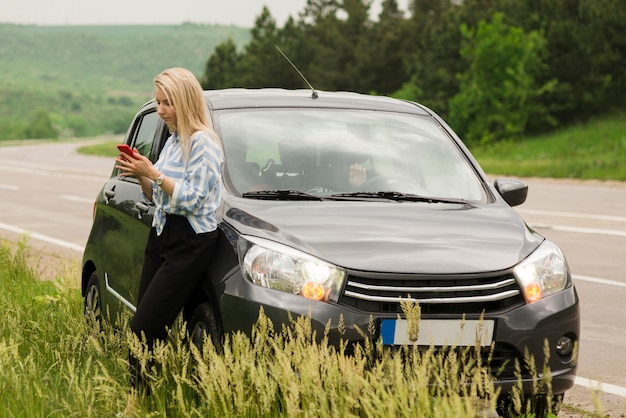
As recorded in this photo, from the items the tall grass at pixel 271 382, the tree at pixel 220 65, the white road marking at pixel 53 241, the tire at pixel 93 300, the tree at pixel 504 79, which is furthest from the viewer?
the tree at pixel 220 65

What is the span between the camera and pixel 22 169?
40000 millimetres

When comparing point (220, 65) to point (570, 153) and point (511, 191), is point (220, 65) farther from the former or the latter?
point (511, 191)

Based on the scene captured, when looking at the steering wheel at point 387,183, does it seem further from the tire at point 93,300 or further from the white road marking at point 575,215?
the white road marking at point 575,215

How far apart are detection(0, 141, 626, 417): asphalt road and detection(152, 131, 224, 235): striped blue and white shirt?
1.82 m

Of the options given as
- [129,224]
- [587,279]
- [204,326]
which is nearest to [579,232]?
[587,279]

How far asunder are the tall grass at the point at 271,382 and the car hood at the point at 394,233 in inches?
14.1

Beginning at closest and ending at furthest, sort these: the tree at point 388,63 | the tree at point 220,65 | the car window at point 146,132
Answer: the car window at point 146,132 < the tree at point 388,63 < the tree at point 220,65

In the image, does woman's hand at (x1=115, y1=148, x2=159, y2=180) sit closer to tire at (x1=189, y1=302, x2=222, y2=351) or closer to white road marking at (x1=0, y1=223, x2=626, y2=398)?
tire at (x1=189, y1=302, x2=222, y2=351)

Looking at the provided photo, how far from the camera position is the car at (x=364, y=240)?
4699 mm

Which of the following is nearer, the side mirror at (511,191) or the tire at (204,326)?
the tire at (204,326)

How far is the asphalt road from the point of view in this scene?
6.83m

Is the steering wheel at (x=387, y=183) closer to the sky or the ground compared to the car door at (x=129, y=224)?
closer to the sky

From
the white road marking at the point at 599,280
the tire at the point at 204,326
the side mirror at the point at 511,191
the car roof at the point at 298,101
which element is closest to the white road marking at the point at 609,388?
the side mirror at the point at 511,191

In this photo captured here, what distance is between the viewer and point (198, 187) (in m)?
5.04
